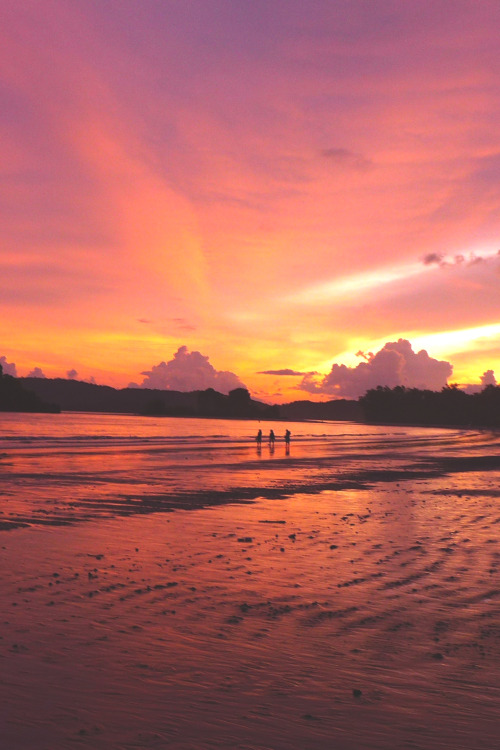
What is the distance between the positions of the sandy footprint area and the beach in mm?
25

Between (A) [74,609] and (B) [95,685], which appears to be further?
(A) [74,609]

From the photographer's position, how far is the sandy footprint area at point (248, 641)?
6012 mm

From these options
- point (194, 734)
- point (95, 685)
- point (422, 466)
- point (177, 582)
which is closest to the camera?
point (194, 734)

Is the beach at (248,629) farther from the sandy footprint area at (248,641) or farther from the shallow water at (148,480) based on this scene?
the shallow water at (148,480)

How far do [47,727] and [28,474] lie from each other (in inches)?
1171

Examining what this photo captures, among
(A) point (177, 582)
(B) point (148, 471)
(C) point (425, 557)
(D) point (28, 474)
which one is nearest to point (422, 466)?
(B) point (148, 471)

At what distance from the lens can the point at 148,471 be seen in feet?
122

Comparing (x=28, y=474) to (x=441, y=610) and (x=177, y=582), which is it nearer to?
(x=177, y=582)

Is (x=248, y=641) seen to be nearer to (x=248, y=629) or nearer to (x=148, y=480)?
(x=248, y=629)

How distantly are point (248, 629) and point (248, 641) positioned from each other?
0.48 meters

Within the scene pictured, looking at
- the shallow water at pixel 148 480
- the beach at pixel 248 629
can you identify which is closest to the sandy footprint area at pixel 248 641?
the beach at pixel 248 629

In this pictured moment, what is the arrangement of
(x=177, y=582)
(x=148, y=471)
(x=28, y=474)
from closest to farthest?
(x=177, y=582)
(x=28, y=474)
(x=148, y=471)

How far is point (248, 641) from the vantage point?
27.3 feet

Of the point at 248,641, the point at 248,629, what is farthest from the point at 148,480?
the point at 248,641
